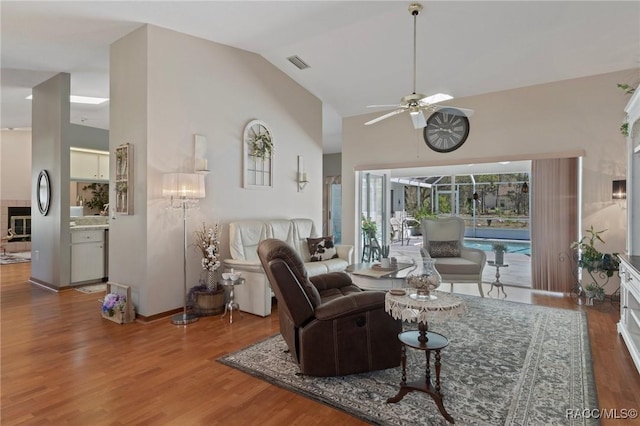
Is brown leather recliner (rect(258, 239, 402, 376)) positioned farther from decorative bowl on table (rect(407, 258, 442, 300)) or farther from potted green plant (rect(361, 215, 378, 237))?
potted green plant (rect(361, 215, 378, 237))

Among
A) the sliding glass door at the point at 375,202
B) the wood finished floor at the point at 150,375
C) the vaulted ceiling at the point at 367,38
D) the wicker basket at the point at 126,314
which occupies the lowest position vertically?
the wood finished floor at the point at 150,375

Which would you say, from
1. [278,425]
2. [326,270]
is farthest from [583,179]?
[278,425]

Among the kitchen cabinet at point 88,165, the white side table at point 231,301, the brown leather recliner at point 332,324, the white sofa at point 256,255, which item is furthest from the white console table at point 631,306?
the kitchen cabinet at point 88,165

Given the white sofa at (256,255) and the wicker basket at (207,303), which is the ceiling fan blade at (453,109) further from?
the wicker basket at (207,303)

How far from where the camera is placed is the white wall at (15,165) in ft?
29.7

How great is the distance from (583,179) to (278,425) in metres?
5.18

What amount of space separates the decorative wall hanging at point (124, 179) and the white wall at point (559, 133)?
14.2 ft

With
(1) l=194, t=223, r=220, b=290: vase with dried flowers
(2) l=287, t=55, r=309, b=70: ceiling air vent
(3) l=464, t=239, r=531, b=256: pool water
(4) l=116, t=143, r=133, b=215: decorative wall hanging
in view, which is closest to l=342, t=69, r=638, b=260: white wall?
(2) l=287, t=55, r=309, b=70: ceiling air vent

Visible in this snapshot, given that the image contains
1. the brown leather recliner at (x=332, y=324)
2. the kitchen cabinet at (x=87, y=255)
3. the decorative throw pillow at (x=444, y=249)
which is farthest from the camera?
the kitchen cabinet at (x=87, y=255)

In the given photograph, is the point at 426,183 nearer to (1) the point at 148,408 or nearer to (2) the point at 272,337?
(2) the point at 272,337

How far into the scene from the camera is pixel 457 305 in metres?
2.13

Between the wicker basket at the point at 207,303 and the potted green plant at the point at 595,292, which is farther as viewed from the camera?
the potted green plant at the point at 595,292

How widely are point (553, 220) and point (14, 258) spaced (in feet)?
36.6

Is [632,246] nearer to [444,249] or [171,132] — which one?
[444,249]
